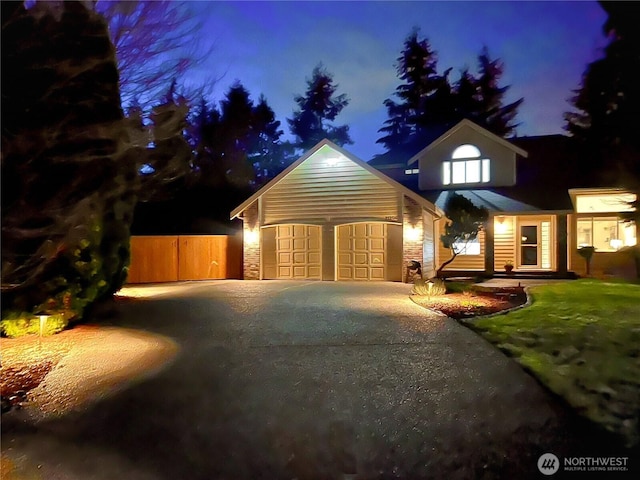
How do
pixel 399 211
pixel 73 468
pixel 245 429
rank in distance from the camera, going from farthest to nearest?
pixel 399 211 → pixel 245 429 → pixel 73 468

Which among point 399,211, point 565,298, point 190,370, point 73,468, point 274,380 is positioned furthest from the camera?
point 399,211

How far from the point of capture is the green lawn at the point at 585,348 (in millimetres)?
4738

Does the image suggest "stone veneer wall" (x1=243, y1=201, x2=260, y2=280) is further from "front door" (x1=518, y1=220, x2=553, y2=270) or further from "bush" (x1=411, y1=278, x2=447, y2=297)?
"front door" (x1=518, y1=220, x2=553, y2=270)

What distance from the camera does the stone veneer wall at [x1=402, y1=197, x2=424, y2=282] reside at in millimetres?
15469

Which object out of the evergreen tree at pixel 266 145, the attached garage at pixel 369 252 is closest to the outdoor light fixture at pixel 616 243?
the attached garage at pixel 369 252

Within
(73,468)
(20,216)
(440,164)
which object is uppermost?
(440,164)

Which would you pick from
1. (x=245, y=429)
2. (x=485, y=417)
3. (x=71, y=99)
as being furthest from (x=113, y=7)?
(x=485, y=417)

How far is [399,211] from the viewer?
51.6 ft

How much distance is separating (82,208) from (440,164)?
15096mm

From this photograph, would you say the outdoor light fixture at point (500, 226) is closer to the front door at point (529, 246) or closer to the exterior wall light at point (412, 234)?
the front door at point (529, 246)

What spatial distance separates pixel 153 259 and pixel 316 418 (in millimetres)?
14001

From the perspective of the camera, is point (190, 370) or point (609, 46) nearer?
point (190, 370)

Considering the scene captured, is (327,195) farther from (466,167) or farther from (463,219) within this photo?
(466,167)

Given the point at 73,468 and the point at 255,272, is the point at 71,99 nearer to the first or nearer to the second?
the point at 73,468
